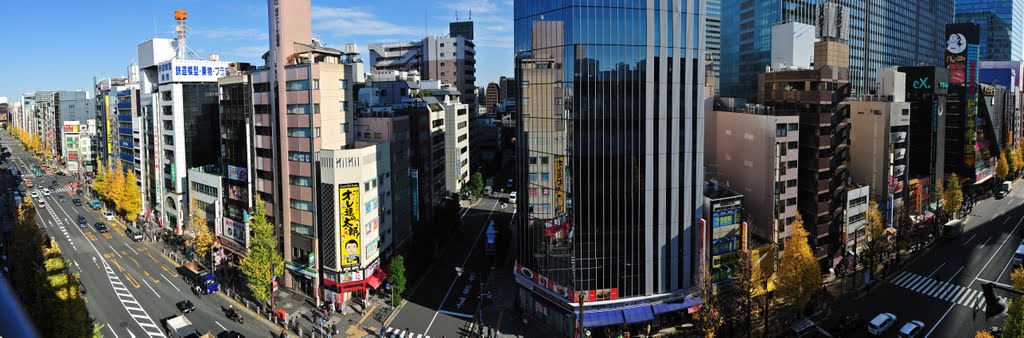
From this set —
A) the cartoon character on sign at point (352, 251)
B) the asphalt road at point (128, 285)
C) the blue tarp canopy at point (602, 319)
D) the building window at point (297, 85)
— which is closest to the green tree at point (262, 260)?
the asphalt road at point (128, 285)

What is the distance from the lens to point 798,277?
156 feet

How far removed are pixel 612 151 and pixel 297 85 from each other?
28.4 metres

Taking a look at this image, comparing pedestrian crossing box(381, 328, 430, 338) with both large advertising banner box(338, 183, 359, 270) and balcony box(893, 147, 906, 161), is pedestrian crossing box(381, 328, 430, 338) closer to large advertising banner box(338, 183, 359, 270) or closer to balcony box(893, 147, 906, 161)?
large advertising banner box(338, 183, 359, 270)

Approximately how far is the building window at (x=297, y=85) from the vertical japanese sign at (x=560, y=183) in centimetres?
2339

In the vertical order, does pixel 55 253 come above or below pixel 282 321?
above

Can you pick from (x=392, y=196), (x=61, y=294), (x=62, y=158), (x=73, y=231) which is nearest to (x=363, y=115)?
(x=392, y=196)

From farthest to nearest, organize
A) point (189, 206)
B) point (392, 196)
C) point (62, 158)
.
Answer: point (62, 158) < point (189, 206) < point (392, 196)

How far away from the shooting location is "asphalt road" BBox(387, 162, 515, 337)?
165 feet

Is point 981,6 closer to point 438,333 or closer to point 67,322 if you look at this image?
point 438,333

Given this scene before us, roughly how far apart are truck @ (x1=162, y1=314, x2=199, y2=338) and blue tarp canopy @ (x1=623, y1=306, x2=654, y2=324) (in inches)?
1272

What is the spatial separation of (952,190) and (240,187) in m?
84.3

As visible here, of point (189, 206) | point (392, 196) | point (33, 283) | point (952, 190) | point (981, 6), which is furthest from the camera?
point (981, 6)

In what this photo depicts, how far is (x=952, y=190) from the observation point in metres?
77.9

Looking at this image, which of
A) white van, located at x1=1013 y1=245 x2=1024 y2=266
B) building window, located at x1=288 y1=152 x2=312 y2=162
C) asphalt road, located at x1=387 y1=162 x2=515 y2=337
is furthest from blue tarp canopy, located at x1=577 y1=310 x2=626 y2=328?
white van, located at x1=1013 y1=245 x2=1024 y2=266
